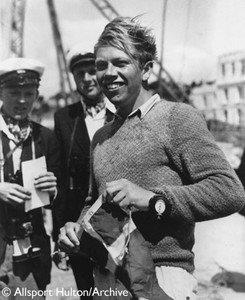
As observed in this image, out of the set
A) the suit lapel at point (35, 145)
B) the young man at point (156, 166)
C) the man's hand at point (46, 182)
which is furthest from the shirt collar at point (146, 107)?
the suit lapel at point (35, 145)

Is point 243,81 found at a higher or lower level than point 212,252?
higher

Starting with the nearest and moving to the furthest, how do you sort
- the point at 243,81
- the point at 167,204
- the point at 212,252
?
the point at 167,204 < the point at 212,252 < the point at 243,81

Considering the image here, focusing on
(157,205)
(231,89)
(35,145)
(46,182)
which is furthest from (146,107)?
(231,89)

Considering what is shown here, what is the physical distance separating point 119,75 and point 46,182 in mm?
727

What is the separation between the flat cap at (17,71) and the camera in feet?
6.81

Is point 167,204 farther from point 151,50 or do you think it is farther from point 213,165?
point 151,50

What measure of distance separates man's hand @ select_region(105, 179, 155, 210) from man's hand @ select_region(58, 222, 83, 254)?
0.20m

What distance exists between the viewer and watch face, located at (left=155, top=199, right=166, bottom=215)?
123cm

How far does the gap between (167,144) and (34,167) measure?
32.2 inches

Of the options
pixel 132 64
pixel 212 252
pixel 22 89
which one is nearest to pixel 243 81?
pixel 212 252

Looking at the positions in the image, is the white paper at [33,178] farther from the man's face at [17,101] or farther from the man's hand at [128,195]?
the man's hand at [128,195]

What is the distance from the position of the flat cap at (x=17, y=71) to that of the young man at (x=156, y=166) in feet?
2.43

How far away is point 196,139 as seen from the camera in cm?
126

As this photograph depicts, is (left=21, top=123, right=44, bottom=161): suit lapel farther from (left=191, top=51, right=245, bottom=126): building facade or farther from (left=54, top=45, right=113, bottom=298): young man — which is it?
(left=191, top=51, right=245, bottom=126): building facade
